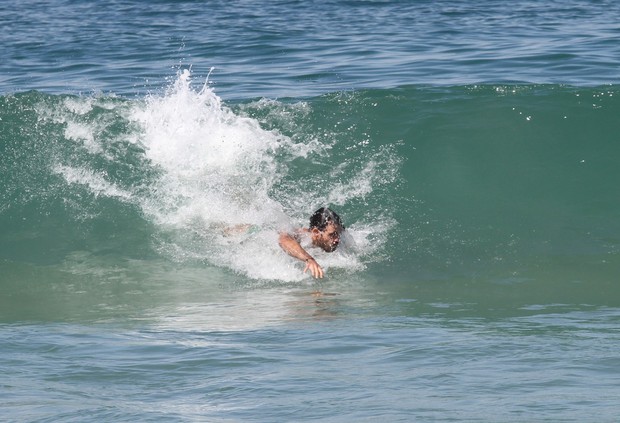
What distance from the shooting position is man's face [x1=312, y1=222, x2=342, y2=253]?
32.8ft

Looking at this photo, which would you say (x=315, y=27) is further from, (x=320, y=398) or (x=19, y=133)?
(x=320, y=398)

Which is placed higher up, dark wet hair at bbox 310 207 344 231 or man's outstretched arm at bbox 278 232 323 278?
dark wet hair at bbox 310 207 344 231

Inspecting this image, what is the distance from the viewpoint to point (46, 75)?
1722 cm

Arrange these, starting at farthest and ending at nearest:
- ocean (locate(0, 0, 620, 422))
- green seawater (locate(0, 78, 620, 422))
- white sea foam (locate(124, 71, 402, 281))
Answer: white sea foam (locate(124, 71, 402, 281)) → ocean (locate(0, 0, 620, 422)) → green seawater (locate(0, 78, 620, 422))

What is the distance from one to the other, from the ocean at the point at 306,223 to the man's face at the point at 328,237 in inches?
9.0

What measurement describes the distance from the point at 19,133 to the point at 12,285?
4081 millimetres

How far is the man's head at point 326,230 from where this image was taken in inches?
394

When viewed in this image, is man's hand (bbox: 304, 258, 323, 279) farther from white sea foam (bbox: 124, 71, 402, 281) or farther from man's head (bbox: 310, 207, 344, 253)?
man's head (bbox: 310, 207, 344, 253)

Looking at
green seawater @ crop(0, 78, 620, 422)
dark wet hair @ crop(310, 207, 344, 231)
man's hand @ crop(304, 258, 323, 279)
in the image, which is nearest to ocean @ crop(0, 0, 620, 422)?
green seawater @ crop(0, 78, 620, 422)

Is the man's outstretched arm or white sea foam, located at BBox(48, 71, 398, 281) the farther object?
white sea foam, located at BBox(48, 71, 398, 281)

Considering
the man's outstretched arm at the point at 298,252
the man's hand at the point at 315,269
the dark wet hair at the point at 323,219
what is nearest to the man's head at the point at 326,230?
the dark wet hair at the point at 323,219

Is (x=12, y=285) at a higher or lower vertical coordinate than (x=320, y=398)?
lower

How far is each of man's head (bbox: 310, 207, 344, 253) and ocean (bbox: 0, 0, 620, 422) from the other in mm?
247

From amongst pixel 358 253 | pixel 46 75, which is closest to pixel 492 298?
pixel 358 253
